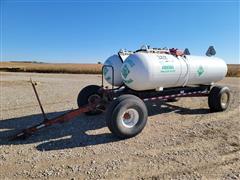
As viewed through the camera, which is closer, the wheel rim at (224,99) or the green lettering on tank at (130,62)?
the green lettering on tank at (130,62)

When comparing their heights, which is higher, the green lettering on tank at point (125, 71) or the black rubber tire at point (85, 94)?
the green lettering on tank at point (125, 71)

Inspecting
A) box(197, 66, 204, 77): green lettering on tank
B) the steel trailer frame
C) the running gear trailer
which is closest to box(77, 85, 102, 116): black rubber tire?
the running gear trailer

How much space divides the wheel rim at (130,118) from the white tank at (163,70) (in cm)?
104

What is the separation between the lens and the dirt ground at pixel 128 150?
4266mm

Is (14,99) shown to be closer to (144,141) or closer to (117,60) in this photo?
(117,60)

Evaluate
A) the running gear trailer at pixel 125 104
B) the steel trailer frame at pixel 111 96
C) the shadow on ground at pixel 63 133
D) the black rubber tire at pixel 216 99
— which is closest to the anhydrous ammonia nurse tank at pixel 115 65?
the steel trailer frame at pixel 111 96

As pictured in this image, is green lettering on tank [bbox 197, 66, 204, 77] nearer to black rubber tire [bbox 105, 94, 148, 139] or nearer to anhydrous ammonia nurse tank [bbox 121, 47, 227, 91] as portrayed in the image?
anhydrous ammonia nurse tank [bbox 121, 47, 227, 91]

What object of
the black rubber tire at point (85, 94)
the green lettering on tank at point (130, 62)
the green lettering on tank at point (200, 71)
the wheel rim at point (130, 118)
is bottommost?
the wheel rim at point (130, 118)

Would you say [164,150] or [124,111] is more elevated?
[124,111]

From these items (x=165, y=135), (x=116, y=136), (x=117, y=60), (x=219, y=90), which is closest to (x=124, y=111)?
(x=116, y=136)

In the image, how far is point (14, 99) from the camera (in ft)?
38.0

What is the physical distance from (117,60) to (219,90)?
352 cm

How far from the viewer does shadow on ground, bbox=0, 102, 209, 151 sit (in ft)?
18.4

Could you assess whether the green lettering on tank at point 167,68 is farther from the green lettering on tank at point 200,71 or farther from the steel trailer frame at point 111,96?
the green lettering on tank at point 200,71
